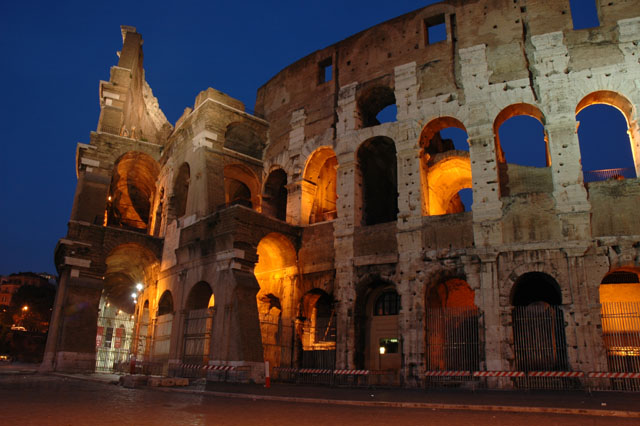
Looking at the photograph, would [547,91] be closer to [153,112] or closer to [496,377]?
[496,377]

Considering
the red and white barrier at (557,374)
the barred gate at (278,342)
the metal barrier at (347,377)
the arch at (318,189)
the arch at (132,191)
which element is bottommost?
the metal barrier at (347,377)

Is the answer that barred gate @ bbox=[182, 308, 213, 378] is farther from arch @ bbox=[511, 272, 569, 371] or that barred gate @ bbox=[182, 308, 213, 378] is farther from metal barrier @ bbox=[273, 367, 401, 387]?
arch @ bbox=[511, 272, 569, 371]

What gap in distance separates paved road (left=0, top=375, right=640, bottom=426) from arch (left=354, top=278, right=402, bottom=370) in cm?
798

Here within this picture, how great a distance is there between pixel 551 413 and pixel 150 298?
18.1 metres

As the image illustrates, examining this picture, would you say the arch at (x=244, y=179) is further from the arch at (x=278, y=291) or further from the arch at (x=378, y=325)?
the arch at (x=378, y=325)

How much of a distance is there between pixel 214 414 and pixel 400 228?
10303mm

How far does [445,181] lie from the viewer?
19375 millimetres

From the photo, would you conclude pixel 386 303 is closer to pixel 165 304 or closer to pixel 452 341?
pixel 452 341

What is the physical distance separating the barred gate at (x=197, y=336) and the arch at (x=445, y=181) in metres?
8.17

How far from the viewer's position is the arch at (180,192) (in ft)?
71.9

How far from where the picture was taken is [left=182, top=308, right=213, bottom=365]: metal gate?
1648 cm

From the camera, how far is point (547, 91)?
14.8 metres

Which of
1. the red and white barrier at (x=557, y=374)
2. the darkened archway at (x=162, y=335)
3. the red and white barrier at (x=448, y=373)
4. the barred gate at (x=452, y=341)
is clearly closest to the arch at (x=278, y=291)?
the darkened archway at (x=162, y=335)

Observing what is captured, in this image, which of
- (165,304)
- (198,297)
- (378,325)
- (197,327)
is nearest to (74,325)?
(165,304)
